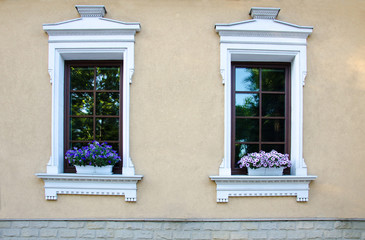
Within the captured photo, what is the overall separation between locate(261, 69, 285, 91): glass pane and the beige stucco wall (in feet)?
1.27

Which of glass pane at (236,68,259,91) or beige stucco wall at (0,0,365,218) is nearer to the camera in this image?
beige stucco wall at (0,0,365,218)

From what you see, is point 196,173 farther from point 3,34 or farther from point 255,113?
point 3,34

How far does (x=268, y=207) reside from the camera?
12.8ft

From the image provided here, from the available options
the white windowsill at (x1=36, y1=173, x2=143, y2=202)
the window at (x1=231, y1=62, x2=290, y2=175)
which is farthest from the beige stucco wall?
the window at (x1=231, y1=62, x2=290, y2=175)

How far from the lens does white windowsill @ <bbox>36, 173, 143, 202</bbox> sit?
12.4 ft

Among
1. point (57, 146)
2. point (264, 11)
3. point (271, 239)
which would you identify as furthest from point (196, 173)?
point (264, 11)

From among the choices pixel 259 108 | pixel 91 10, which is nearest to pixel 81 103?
pixel 91 10

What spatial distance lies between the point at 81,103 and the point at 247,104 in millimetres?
2672

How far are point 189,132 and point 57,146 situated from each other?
200 centimetres

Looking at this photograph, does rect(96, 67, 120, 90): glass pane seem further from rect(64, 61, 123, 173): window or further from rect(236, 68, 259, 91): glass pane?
rect(236, 68, 259, 91): glass pane

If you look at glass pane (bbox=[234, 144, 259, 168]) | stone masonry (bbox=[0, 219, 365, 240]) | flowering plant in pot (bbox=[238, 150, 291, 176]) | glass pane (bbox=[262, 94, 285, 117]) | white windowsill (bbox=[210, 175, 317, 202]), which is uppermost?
glass pane (bbox=[262, 94, 285, 117])

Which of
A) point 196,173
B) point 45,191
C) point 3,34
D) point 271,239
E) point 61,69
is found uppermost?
point 3,34

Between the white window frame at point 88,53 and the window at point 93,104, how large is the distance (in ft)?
0.68

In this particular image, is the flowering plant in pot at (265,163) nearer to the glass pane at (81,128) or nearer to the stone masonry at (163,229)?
the stone masonry at (163,229)
